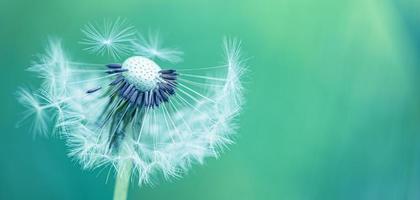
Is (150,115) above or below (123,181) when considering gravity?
above

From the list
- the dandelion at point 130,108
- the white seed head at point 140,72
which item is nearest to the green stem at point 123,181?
the dandelion at point 130,108

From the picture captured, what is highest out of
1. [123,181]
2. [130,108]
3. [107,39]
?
[107,39]

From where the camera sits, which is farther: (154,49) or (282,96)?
(282,96)

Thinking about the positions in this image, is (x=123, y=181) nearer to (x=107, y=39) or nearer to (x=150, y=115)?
(x=150, y=115)

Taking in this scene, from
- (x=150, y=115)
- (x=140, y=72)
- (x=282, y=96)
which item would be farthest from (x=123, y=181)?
(x=282, y=96)

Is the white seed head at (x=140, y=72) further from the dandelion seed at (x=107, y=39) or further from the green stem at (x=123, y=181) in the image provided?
the green stem at (x=123, y=181)

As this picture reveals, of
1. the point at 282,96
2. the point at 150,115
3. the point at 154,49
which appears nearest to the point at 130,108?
the point at 150,115

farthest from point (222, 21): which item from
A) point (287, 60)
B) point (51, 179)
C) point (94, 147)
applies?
point (51, 179)
